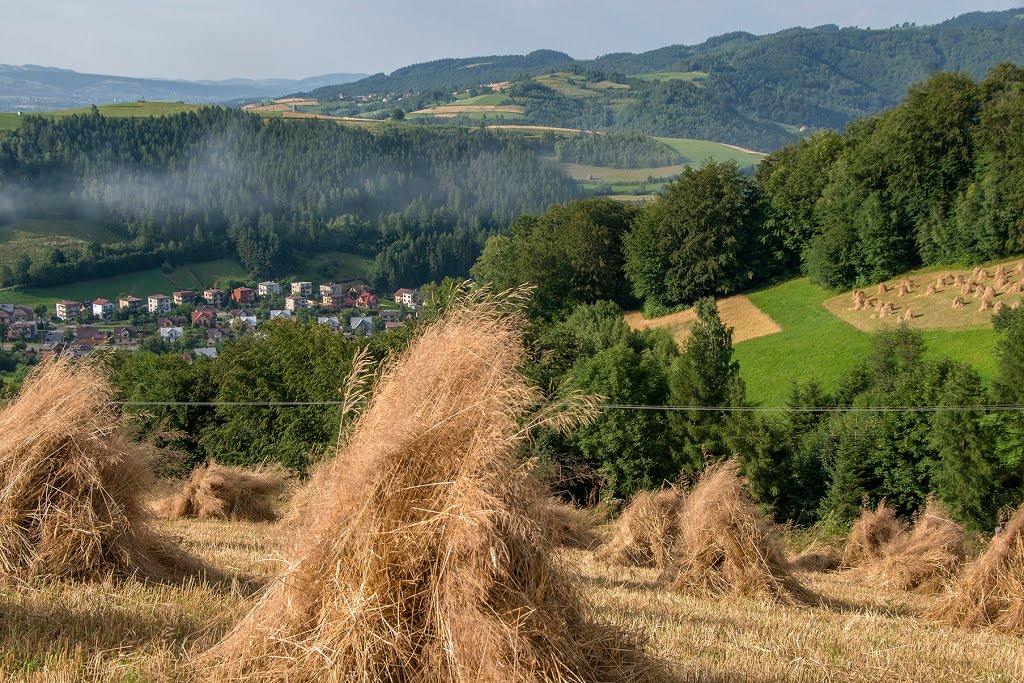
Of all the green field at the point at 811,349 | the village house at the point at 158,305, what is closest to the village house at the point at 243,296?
the village house at the point at 158,305

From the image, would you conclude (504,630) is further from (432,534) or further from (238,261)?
A: (238,261)

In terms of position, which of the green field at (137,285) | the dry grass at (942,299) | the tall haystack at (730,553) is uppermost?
the tall haystack at (730,553)

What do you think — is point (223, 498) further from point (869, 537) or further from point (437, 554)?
point (437, 554)

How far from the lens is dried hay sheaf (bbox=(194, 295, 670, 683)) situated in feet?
15.8

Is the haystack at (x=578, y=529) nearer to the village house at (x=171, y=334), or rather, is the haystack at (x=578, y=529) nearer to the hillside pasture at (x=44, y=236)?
the village house at (x=171, y=334)

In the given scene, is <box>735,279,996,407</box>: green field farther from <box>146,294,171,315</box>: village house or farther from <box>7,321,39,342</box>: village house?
<box>146,294,171,315</box>: village house

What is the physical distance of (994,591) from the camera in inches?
390

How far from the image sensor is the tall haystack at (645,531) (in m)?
14.7

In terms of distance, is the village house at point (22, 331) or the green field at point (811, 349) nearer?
the green field at point (811, 349)

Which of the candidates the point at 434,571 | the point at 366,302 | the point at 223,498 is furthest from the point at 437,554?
the point at 366,302

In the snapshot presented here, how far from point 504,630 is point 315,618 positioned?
109 cm

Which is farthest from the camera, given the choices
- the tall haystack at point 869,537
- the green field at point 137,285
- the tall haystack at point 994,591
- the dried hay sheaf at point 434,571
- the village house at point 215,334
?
the green field at point 137,285

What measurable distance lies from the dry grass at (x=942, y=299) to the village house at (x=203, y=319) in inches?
2119

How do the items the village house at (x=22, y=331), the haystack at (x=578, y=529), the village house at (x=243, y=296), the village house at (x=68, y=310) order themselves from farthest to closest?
the village house at (x=243, y=296), the village house at (x=68, y=310), the village house at (x=22, y=331), the haystack at (x=578, y=529)
